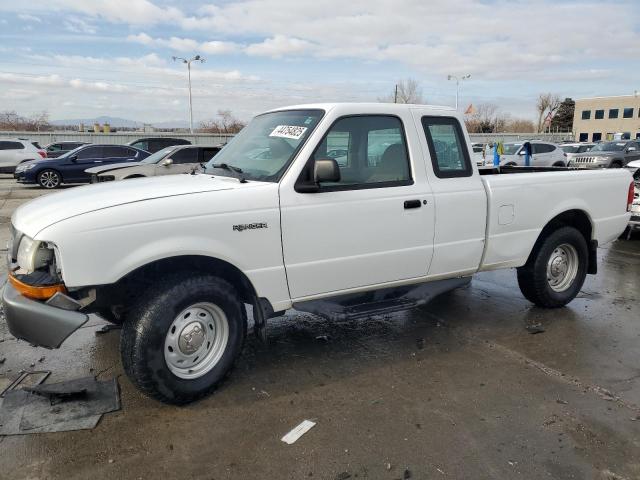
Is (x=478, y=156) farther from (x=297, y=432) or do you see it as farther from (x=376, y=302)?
(x=297, y=432)

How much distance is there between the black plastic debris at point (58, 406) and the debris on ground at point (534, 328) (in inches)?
145

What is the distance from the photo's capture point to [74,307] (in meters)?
3.16

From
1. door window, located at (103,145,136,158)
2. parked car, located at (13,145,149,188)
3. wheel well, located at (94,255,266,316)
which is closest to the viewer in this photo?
wheel well, located at (94,255,266,316)

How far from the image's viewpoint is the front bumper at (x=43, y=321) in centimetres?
307

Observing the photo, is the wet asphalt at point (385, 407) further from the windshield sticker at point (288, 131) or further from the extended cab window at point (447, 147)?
the windshield sticker at point (288, 131)

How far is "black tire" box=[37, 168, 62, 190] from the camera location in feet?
59.2

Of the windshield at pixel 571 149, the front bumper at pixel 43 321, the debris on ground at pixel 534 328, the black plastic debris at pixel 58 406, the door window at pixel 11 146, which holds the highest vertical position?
the door window at pixel 11 146

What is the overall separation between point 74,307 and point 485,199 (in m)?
3.40

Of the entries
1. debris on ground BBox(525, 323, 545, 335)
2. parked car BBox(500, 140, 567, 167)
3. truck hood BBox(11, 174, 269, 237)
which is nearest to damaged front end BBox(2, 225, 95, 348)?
truck hood BBox(11, 174, 269, 237)

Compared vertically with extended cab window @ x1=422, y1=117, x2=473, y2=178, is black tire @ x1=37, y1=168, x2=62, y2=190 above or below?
below

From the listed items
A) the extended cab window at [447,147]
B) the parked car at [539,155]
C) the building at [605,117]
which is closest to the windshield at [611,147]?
the parked car at [539,155]

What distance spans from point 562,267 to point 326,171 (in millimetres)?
3271

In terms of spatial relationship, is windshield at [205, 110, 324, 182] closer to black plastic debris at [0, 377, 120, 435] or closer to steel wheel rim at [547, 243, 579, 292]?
black plastic debris at [0, 377, 120, 435]

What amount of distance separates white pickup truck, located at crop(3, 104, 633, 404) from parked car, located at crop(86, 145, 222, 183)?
6.78 meters
